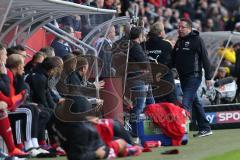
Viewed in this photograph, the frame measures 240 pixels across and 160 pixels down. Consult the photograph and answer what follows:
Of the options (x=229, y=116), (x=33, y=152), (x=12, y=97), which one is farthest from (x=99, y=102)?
(x=229, y=116)

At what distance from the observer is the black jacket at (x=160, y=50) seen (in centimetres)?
1812

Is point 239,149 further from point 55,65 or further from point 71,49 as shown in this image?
point 71,49

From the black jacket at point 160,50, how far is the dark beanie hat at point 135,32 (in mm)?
836

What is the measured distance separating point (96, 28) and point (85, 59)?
2376mm

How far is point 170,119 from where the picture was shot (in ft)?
53.7

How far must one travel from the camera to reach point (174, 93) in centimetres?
1881

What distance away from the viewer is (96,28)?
747 inches

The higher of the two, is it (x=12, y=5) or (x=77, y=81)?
(x=12, y=5)

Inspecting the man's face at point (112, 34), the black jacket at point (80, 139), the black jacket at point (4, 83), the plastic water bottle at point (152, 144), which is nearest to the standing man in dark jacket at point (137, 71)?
the plastic water bottle at point (152, 144)

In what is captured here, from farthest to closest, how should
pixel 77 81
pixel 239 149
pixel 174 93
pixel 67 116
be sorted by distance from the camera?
pixel 174 93 < pixel 77 81 < pixel 239 149 < pixel 67 116

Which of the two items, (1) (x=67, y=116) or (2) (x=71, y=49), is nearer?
(1) (x=67, y=116)

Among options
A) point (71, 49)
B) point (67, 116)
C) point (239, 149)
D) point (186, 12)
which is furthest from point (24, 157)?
point (186, 12)

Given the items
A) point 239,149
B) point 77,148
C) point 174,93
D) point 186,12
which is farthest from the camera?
point 186,12

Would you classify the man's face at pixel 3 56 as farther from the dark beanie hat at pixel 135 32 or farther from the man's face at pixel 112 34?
the man's face at pixel 112 34
